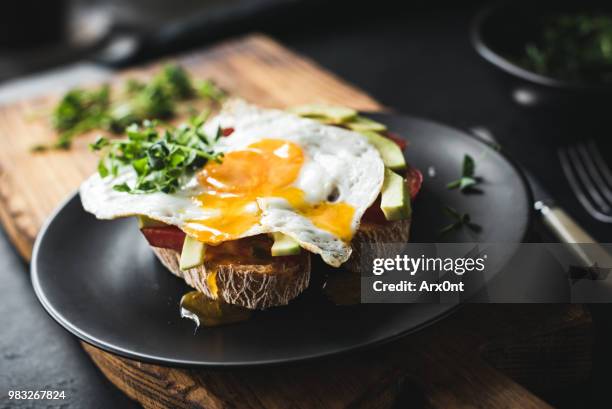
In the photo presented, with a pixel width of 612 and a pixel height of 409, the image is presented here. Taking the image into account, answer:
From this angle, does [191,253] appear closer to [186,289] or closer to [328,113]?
[186,289]

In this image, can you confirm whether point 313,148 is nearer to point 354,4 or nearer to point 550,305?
point 550,305

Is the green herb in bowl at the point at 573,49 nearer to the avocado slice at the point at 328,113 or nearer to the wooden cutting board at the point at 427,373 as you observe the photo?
the avocado slice at the point at 328,113

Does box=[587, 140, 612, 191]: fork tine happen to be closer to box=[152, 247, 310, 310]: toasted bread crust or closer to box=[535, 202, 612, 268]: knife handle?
box=[535, 202, 612, 268]: knife handle

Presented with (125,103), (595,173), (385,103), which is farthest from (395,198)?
(125,103)

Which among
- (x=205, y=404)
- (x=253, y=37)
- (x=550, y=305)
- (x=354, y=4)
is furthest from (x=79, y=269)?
(x=354, y=4)

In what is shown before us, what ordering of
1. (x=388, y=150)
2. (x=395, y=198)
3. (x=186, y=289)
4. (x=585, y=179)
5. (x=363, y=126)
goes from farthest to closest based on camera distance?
(x=585, y=179), (x=363, y=126), (x=388, y=150), (x=186, y=289), (x=395, y=198)

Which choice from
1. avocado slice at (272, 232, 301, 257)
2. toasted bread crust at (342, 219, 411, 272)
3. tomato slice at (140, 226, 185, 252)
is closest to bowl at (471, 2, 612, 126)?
toasted bread crust at (342, 219, 411, 272)

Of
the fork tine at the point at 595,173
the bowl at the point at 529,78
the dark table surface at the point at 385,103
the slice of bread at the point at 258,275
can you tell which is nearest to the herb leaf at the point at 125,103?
the dark table surface at the point at 385,103
